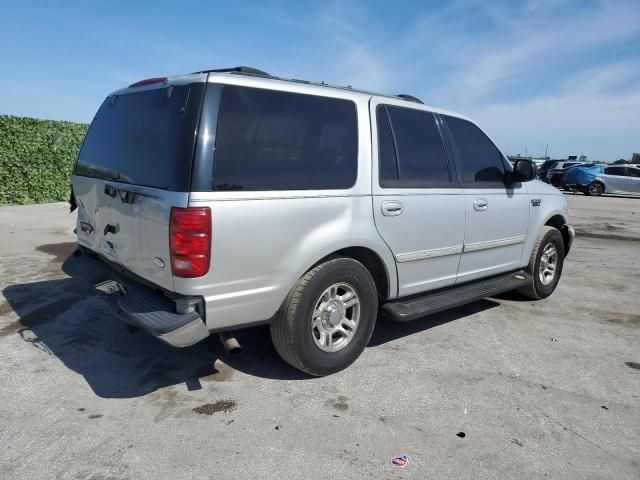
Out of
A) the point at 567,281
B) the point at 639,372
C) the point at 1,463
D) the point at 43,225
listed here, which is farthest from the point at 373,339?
the point at 43,225

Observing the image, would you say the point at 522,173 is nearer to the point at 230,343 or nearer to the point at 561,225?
the point at 561,225

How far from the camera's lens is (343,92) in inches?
146

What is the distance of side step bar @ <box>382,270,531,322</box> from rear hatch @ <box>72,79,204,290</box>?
5.94 ft

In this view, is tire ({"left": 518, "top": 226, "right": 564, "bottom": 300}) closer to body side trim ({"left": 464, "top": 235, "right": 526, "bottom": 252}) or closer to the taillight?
body side trim ({"left": 464, "top": 235, "right": 526, "bottom": 252})

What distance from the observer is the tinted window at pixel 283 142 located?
118 inches

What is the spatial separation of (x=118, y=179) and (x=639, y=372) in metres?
4.17

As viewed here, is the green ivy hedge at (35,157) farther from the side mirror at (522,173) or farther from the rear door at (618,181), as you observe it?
the rear door at (618,181)

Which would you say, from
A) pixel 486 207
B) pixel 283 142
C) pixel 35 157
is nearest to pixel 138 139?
pixel 283 142

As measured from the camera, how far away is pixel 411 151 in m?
4.06

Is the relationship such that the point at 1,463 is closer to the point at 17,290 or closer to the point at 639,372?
the point at 17,290

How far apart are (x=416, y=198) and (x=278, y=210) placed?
52.9 inches

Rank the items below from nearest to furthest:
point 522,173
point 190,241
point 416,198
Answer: point 190,241
point 416,198
point 522,173

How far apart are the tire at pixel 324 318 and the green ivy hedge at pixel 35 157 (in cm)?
1150

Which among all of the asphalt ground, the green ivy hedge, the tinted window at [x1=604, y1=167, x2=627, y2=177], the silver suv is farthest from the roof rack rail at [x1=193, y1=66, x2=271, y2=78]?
the tinted window at [x1=604, y1=167, x2=627, y2=177]
